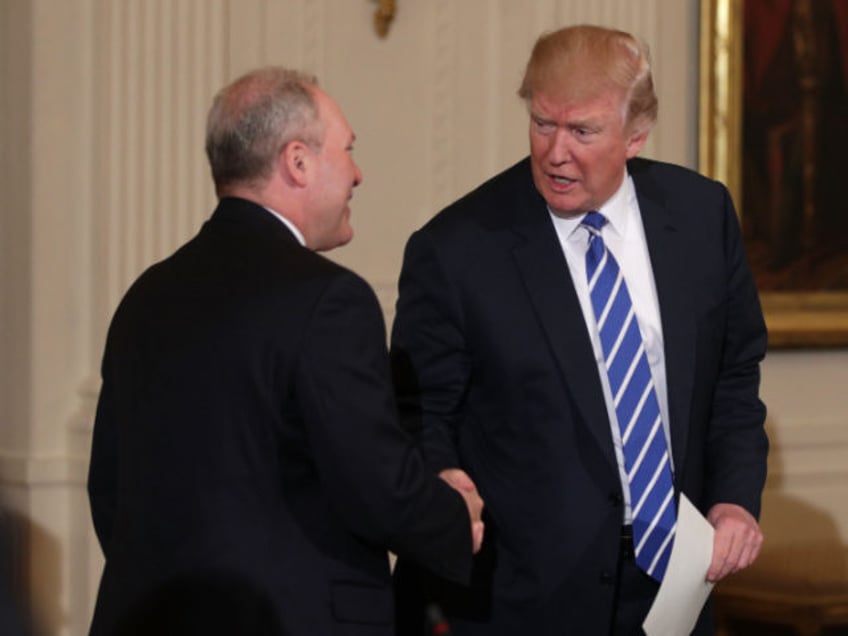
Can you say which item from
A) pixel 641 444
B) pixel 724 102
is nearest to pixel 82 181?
pixel 641 444

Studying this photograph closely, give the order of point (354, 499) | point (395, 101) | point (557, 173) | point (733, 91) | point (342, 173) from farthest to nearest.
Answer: point (733, 91), point (395, 101), point (557, 173), point (342, 173), point (354, 499)

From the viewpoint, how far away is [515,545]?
3137 mm

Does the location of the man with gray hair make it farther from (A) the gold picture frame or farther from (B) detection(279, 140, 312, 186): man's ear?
(A) the gold picture frame

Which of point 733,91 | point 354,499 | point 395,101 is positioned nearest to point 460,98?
point 395,101

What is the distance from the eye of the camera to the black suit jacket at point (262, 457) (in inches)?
97.8

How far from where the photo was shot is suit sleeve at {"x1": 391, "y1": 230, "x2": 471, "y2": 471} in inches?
123

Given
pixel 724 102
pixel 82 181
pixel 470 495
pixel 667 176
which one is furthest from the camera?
pixel 724 102

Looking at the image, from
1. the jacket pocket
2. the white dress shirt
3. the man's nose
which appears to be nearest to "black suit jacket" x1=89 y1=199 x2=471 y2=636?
the jacket pocket

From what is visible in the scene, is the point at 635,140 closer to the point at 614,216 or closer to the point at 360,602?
the point at 614,216

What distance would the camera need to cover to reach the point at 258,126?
262 cm

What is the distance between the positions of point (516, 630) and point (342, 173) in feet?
3.50

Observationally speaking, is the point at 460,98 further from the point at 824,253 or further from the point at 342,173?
the point at 342,173

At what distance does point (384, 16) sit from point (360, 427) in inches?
129

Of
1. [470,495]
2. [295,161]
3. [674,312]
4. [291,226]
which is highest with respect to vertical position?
[295,161]
